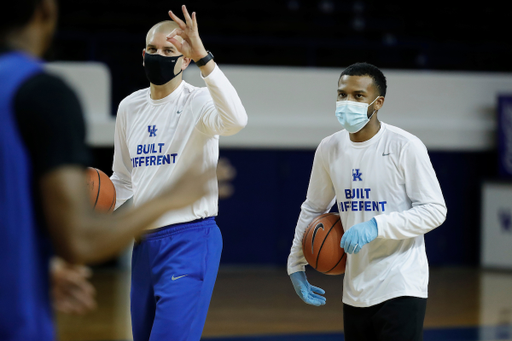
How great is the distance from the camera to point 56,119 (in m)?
1.03

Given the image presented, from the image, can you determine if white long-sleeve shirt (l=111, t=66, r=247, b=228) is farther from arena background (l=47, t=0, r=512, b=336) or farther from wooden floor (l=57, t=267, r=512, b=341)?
arena background (l=47, t=0, r=512, b=336)

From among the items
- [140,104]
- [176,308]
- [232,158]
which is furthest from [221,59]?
[176,308]

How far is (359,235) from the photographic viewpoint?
2.56m

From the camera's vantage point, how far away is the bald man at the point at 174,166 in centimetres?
254

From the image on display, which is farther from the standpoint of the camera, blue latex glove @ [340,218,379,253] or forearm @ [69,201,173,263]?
blue latex glove @ [340,218,379,253]

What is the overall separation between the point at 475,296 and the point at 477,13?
6.34 m

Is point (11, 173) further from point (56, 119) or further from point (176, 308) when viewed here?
point (176, 308)

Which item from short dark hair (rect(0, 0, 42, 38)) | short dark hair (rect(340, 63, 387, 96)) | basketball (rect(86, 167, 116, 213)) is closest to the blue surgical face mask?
short dark hair (rect(340, 63, 387, 96))

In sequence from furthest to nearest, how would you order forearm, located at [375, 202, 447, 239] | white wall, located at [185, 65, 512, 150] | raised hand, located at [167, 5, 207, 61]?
white wall, located at [185, 65, 512, 150] → forearm, located at [375, 202, 447, 239] → raised hand, located at [167, 5, 207, 61]

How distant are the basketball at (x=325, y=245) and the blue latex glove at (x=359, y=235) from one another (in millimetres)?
198

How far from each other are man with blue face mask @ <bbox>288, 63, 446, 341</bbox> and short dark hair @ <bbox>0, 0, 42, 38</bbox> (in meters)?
1.80

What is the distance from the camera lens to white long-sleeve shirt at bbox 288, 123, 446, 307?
8.56 ft

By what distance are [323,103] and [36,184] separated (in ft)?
25.8

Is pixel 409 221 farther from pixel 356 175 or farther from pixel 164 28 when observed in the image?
pixel 164 28
